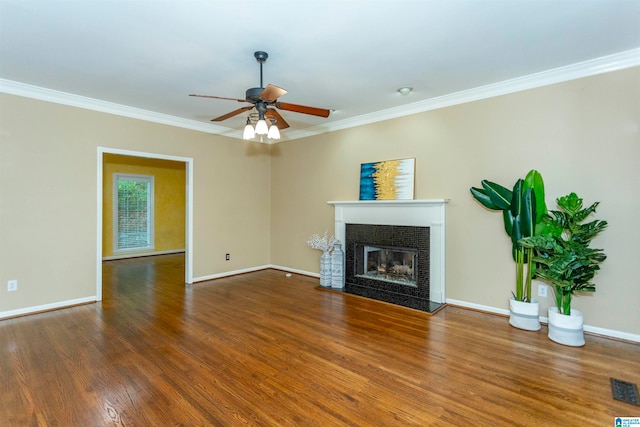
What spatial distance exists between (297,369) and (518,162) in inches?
126

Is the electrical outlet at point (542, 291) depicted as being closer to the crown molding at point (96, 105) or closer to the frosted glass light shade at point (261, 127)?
the frosted glass light shade at point (261, 127)

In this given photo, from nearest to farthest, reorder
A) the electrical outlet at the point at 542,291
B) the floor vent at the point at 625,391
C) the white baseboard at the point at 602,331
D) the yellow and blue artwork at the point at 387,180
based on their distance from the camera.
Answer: the floor vent at the point at 625,391, the white baseboard at the point at 602,331, the electrical outlet at the point at 542,291, the yellow and blue artwork at the point at 387,180

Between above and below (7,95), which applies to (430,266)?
below

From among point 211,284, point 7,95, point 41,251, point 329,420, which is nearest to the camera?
point 329,420

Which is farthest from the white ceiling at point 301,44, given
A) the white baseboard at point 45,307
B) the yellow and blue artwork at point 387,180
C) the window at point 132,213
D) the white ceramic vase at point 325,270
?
the window at point 132,213

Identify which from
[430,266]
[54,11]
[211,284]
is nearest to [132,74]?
[54,11]

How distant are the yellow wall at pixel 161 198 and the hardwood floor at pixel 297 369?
427 cm

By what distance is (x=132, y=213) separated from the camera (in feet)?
26.1

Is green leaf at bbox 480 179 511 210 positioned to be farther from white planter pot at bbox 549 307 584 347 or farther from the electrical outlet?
white planter pot at bbox 549 307 584 347

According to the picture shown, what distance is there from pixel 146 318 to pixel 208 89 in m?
2.77

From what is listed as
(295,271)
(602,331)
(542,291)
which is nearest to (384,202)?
(542,291)

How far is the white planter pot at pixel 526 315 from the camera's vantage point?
318cm

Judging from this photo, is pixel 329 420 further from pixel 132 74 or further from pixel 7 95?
pixel 7 95

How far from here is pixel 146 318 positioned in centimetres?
356
